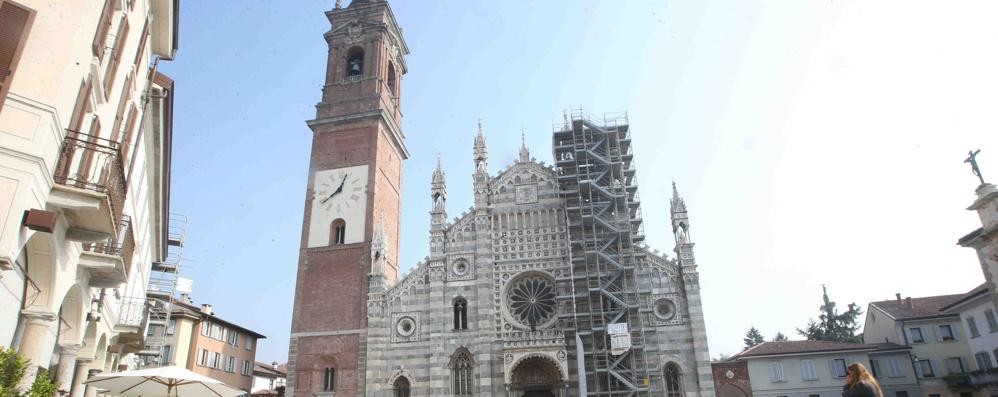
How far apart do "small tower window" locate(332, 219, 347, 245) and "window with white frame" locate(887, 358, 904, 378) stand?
33.3 m

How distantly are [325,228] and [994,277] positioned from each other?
30.0 m

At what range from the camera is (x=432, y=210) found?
34.1m

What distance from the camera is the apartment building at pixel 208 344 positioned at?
39281mm

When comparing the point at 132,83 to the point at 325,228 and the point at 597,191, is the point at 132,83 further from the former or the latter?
the point at 597,191

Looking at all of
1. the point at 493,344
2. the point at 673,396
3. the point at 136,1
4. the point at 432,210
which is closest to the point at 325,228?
the point at 432,210

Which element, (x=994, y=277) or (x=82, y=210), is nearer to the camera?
(x=82, y=210)

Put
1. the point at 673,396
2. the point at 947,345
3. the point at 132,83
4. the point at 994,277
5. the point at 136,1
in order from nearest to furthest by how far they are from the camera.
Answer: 1. the point at 136,1
2. the point at 132,83
3. the point at 994,277
4. the point at 673,396
5. the point at 947,345

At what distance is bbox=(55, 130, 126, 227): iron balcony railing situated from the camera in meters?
10.3

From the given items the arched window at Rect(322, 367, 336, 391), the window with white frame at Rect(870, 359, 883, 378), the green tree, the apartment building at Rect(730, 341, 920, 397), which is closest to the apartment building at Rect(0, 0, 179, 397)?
the green tree

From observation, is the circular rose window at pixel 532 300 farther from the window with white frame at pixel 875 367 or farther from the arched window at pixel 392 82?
the window with white frame at pixel 875 367

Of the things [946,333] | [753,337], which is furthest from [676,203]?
[753,337]

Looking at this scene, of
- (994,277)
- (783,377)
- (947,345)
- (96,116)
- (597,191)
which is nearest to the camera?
(96,116)

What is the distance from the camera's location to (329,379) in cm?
3195

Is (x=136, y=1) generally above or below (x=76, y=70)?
above
